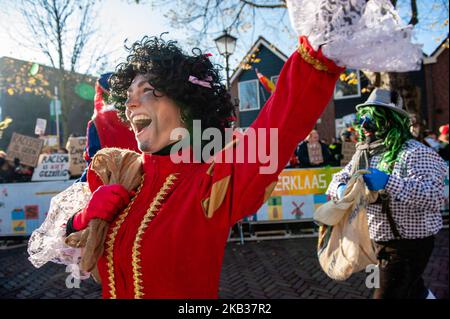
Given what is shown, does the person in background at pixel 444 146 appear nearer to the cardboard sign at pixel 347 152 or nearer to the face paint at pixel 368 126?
the cardboard sign at pixel 347 152

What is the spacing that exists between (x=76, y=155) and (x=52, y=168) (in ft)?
1.75

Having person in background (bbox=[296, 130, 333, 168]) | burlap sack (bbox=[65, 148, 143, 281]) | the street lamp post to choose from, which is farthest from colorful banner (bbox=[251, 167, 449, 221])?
burlap sack (bbox=[65, 148, 143, 281])

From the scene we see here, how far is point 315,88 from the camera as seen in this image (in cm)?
96

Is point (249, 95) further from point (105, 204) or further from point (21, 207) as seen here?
point (105, 204)

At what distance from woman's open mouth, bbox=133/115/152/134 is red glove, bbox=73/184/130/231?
0.83 ft

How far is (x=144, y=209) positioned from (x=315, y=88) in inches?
31.4

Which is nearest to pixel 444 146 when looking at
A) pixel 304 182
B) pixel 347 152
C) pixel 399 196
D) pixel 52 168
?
pixel 347 152

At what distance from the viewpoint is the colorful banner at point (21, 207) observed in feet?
20.3

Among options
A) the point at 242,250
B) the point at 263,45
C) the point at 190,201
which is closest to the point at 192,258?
the point at 190,201

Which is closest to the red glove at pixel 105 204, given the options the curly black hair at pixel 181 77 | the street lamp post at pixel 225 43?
the curly black hair at pixel 181 77

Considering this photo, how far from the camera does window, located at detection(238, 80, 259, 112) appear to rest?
1975 centimetres

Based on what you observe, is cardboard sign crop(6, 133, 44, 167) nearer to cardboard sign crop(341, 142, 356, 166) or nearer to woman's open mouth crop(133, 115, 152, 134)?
woman's open mouth crop(133, 115, 152, 134)

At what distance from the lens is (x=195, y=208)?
3.93ft

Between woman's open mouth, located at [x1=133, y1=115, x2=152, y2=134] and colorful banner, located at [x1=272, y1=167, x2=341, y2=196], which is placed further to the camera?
colorful banner, located at [x1=272, y1=167, x2=341, y2=196]
